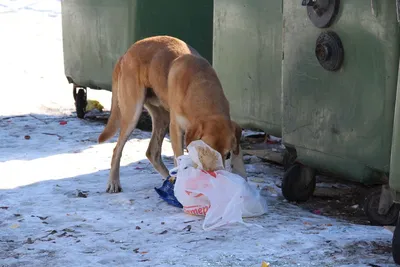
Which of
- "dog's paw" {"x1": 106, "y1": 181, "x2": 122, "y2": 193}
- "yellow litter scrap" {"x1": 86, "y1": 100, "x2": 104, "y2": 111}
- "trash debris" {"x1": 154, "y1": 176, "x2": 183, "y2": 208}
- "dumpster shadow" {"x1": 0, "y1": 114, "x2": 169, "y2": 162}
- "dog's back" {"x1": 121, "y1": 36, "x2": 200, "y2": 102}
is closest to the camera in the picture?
"trash debris" {"x1": 154, "y1": 176, "x2": 183, "y2": 208}

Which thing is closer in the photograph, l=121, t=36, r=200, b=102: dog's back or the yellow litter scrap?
l=121, t=36, r=200, b=102: dog's back

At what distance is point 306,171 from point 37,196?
196 centimetres

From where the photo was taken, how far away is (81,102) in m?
9.73

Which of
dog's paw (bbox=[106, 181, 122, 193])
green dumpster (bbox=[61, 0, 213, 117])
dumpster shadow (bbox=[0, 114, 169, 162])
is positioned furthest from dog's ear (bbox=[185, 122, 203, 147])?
green dumpster (bbox=[61, 0, 213, 117])

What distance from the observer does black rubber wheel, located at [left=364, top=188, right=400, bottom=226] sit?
16.5ft

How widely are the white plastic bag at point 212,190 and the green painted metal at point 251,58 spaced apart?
1.12 m

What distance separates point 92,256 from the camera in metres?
4.54

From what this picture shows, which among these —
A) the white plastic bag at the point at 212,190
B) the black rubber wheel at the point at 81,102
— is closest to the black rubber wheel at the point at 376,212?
the white plastic bag at the point at 212,190

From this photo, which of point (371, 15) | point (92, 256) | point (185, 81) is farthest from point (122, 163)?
point (371, 15)

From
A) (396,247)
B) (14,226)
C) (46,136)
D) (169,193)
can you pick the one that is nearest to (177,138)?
(169,193)

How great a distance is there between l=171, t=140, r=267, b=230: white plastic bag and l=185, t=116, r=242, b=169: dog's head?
0.05 meters

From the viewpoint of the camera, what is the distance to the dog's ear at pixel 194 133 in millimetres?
5281

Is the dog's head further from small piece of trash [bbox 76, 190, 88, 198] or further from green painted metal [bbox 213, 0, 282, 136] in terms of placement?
small piece of trash [bbox 76, 190, 88, 198]

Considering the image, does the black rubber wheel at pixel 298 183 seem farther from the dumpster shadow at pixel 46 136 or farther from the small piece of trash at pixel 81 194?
the dumpster shadow at pixel 46 136
